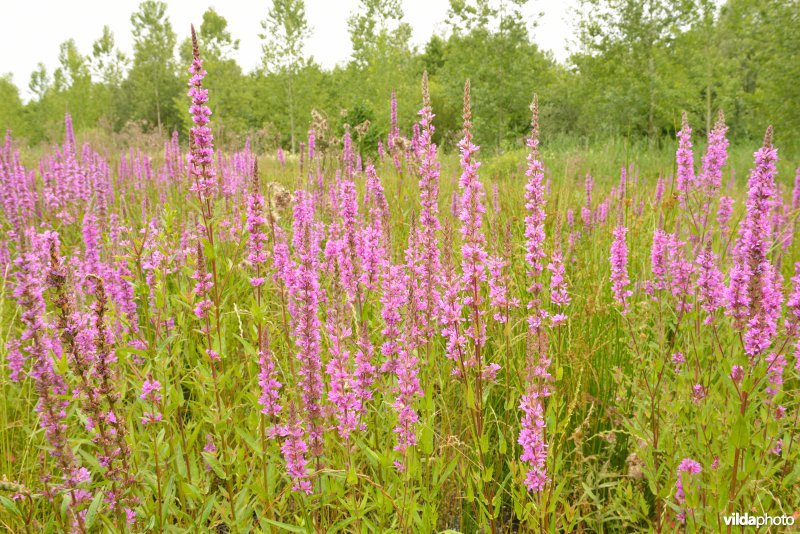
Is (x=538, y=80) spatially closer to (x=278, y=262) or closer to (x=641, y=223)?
(x=641, y=223)

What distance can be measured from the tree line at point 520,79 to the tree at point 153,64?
157cm

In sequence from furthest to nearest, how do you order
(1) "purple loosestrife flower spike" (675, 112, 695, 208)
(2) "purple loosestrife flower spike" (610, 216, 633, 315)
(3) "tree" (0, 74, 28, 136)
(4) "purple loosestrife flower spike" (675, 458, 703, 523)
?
(3) "tree" (0, 74, 28, 136), (1) "purple loosestrife flower spike" (675, 112, 695, 208), (2) "purple loosestrife flower spike" (610, 216, 633, 315), (4) "purple loosestrife flower spike" (675, 458, 703, 523)

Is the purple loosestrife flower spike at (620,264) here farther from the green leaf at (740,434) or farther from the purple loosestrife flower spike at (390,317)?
the purple loosestrife flower spike at (390,317)

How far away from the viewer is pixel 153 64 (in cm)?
4106

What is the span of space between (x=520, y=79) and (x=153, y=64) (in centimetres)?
3308

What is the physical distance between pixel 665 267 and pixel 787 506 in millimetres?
1397

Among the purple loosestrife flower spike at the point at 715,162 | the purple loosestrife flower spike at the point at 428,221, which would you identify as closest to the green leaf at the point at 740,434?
the purple loosestrife flower spike at the point at 428,221

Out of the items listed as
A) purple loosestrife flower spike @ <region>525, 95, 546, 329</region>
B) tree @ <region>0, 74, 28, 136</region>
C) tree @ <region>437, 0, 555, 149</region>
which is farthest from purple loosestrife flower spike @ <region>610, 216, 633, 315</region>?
tree @ <region>0, 74, 28, 136</region>

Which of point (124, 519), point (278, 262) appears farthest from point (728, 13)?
point (124, 519)

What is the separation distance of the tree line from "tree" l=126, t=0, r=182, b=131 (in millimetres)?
1574

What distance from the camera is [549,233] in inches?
227

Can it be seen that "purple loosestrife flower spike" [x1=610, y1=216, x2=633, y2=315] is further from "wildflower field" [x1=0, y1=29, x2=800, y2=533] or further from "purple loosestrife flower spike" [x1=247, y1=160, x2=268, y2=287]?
"purple loosestrife flower spike" [x1=247, y1=160, x2=268, y2=287]

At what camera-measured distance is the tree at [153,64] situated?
139 ft

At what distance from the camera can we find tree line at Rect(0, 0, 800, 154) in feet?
48.9
